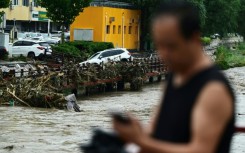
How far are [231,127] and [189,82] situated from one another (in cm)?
27

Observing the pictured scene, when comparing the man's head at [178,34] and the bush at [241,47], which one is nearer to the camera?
the man's head at [178,34]

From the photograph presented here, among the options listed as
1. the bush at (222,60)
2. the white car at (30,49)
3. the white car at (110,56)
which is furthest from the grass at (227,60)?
the white car at (30,49)

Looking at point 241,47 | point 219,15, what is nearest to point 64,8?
point 219,15

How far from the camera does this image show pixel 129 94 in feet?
119

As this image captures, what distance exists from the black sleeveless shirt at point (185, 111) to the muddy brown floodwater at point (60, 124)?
8.09 metres

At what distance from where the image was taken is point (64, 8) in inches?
1953

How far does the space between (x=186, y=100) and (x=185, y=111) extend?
0.05 m

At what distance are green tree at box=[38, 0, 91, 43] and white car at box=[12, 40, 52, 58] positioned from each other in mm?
2287

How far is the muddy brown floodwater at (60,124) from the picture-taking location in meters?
16.5

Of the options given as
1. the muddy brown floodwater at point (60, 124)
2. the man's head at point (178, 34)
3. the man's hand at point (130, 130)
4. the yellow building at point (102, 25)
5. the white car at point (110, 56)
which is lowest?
the muddy brown floodwater at point (60, 124)

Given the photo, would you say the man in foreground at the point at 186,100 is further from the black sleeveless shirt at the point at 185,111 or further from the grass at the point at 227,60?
the grass at the point at 227,60

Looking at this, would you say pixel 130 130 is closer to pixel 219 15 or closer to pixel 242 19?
pixel 219 15

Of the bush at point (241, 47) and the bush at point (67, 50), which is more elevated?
the bush at point (67, 50)

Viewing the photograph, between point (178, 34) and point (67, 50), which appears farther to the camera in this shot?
point (67, 50)
